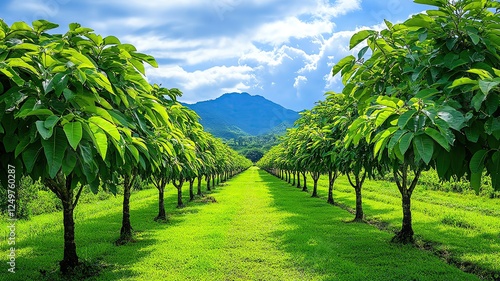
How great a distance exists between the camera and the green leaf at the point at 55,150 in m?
Answer: 2.94

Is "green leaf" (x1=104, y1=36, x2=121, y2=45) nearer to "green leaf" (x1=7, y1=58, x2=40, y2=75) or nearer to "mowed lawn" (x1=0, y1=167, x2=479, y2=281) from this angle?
"green leaf" (x1=7, y1=58, x2=40, y2=75)

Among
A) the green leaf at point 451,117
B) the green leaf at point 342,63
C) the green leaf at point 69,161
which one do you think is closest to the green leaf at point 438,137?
the green leaf at point 451,117

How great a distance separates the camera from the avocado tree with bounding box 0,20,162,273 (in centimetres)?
301

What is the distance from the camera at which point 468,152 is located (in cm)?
447

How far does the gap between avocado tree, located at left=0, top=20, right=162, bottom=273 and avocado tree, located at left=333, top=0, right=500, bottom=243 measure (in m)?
2.68

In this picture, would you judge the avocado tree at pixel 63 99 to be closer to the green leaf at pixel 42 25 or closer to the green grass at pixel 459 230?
the green leaf at pixel 42 25

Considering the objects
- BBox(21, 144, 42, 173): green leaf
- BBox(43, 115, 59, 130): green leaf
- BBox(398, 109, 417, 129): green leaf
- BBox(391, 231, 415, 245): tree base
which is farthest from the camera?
BBox(391, 231, 415, 245): tree base

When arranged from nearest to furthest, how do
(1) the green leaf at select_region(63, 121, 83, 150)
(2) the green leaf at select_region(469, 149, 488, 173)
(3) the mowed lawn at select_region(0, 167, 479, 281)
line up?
1. (1) the green leaf at select_region(63, 121, 83, 150)
2. (2) the green leaf at select_region(469, 149, 488, 173)
3. (3) the mowed lawn at select_region(0, 167, 479, 281)

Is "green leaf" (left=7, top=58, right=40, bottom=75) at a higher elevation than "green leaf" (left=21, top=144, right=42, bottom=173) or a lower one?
higher

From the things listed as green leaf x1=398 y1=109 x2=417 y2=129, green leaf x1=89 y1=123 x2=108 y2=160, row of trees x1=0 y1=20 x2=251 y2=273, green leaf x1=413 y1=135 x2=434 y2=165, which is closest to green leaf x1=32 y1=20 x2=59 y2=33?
row of trees x1=0 y1=20 x2=251 y2=273

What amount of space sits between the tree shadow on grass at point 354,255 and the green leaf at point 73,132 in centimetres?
710

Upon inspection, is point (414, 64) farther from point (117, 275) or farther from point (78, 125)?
point (117, 275)

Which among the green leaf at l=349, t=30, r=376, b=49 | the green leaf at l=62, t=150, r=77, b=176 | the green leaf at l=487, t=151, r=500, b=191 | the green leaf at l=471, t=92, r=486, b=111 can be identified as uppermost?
the green leaf at l=349, t=30, r=376, b=49

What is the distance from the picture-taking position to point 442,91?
4.29 meters
